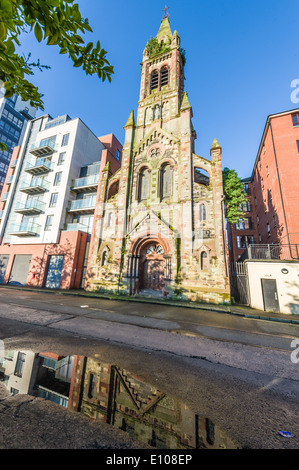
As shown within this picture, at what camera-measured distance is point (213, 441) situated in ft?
6.14

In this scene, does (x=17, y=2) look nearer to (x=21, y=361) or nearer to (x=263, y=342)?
(x=21, y=361)

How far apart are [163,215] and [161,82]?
17.7 metres

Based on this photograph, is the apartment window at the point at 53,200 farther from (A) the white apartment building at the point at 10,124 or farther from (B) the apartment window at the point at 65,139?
(A) the white apartment building at the point at 10,124

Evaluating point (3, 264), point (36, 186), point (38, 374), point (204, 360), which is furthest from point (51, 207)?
point (204, 360)

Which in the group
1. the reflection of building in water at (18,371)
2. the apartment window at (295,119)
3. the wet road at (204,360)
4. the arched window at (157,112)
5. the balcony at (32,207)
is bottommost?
the wet road at (204,360)

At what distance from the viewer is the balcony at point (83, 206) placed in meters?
21.6

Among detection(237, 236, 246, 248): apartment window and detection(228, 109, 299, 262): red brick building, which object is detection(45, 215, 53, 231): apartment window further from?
detection(237, 236, 246, 248): apartment window

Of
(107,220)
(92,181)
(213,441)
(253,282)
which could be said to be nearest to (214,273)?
(253,282)

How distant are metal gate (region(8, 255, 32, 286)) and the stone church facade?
982 centimetres

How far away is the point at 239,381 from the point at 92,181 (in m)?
22.8

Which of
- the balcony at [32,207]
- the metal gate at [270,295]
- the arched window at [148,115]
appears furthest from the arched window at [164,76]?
Result: the metal gate at [270,295]

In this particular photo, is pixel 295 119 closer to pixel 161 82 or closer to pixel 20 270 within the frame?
pixel 161 82

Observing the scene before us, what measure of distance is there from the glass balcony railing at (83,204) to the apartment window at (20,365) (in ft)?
62.6

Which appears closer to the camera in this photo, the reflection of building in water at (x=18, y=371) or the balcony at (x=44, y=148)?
the reflection of building in water at (x=18, y=371)
